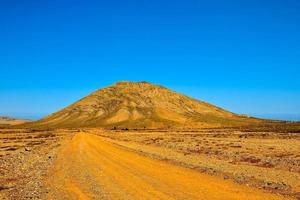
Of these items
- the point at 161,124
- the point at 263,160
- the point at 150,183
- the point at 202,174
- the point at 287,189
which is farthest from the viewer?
the point at 161,124

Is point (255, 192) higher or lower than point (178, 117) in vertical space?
lower

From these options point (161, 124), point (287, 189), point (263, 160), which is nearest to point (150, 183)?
point (287, 189)

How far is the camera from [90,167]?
2794cm

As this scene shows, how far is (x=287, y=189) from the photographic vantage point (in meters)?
18.7

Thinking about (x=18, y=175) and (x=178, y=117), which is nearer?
(x=18, y=175)

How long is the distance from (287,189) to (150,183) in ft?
23.2

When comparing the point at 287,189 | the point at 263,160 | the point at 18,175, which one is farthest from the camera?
the point at 263,160

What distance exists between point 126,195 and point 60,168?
1274cm

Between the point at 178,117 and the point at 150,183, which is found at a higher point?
the point at 178,117

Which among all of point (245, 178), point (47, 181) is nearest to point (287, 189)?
point (245, 178)

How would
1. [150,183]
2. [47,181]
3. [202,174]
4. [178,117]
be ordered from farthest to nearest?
[178,117]
[202,174]
[47,181]
[150,183]

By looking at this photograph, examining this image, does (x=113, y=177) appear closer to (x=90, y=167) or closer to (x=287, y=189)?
(x=90, y=167)

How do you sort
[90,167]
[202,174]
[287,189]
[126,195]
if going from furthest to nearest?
[90,167]
[202,174]
[287,189]
[126,195]

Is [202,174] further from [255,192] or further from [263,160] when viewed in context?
[263,160]
